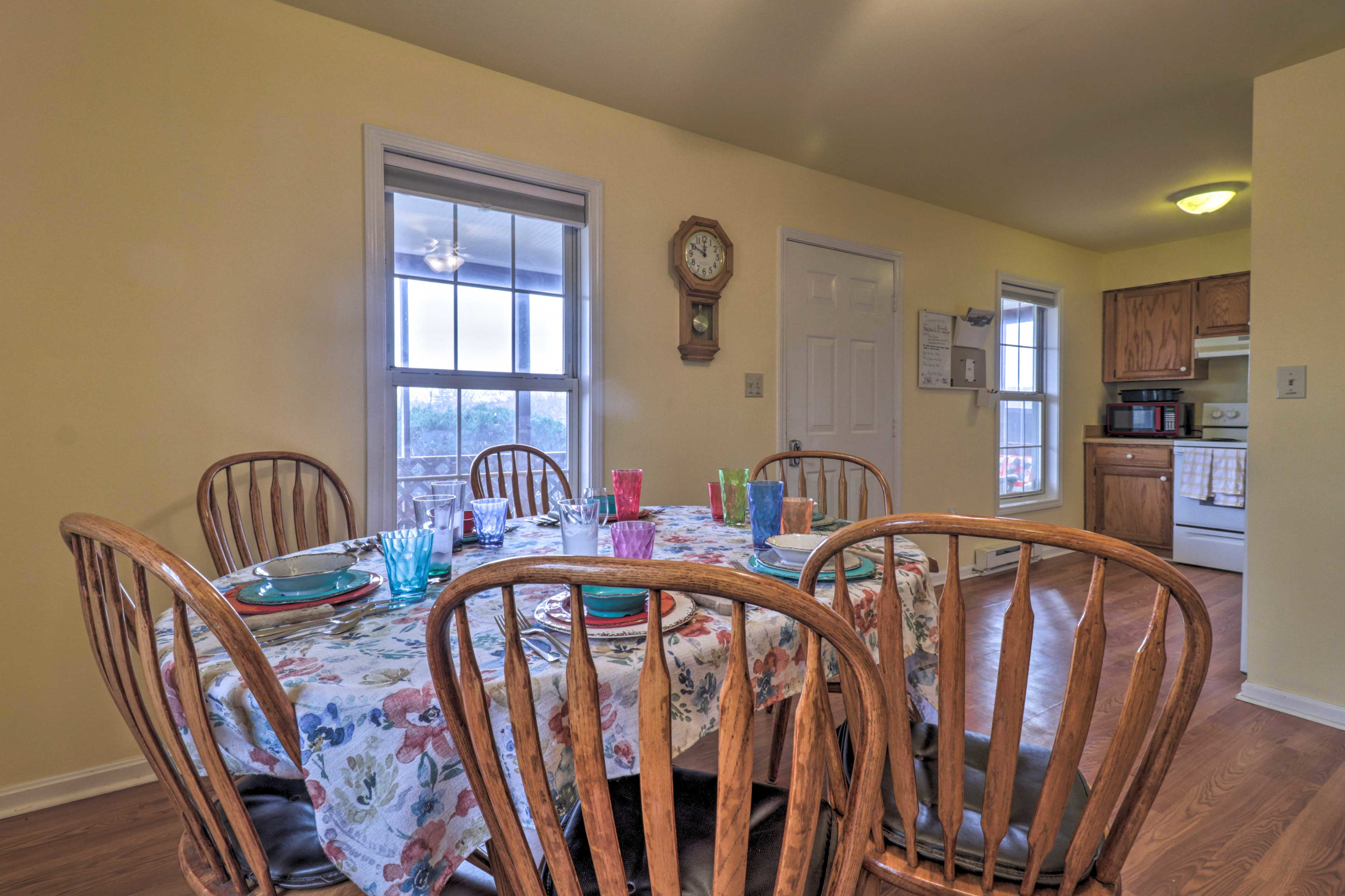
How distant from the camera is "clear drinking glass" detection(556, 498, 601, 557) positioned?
1130 millimetres

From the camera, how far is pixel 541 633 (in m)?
0.84

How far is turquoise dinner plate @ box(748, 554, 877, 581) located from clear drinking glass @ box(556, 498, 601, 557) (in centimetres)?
30

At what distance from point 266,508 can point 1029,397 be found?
468 centimetres

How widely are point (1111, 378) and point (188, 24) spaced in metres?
5.87

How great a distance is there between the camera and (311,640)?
2.85 ft

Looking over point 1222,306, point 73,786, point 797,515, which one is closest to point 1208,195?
point 1222,306

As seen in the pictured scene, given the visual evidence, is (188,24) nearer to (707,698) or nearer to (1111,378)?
(707,698)

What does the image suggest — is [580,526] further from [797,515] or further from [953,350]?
[953,350]

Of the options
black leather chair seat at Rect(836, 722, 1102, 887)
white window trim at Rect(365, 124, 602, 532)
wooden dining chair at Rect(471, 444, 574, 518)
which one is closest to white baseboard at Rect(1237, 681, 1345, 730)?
black leather chair seat at Rect(836, 722, 1102, 887)

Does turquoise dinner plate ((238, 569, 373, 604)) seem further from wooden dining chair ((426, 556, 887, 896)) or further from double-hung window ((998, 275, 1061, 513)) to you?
double-hung window ((998, 275, 1061, 513))

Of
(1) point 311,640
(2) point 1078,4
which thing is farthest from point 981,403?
(1) point 311,640

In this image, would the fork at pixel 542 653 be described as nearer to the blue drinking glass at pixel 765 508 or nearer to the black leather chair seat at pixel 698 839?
the black leather chair seat at pixel 698 839

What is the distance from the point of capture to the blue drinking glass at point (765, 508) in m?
1.36

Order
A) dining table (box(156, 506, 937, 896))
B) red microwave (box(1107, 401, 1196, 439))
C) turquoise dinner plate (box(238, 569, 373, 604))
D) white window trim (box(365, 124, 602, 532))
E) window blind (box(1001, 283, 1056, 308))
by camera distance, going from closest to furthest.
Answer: dining table (box(156, 506, 937, 896)) → turquoise dinner plate (box(238, 569, 373, 604)) → white window trim (box(365, 124, 602, 532)) → window blind (box(1001, 283, 1056, 308)) → red microwave (box(1107, 401, 1196, 439))
